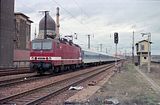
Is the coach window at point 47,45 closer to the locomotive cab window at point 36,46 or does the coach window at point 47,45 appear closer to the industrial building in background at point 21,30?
the locomotive cab window at point 36,46

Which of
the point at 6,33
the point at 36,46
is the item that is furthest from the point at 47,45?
the point at 6,33

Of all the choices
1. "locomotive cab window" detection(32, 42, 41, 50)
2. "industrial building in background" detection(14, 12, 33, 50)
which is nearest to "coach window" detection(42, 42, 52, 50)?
"locomotive cab window" detection(32, 42, 41, 50)

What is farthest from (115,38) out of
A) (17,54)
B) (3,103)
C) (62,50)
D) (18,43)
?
(18,43)

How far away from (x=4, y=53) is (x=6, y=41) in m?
1.97

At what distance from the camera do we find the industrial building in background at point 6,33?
168ft

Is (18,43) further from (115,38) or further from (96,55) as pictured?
(115,38)

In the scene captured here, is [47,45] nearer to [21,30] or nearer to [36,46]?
[36,46]

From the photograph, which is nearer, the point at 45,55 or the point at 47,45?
the point at 45,55

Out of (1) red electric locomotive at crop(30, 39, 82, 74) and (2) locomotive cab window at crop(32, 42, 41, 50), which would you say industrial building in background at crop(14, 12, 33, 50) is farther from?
(1) red electric locomotive at crop(30, 39, 82, 74)

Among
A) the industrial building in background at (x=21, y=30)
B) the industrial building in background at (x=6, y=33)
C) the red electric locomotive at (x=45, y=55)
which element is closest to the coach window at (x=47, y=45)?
the red electric locomotive at (x=45, y=55)

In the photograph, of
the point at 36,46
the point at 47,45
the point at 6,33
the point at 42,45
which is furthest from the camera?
the point at 6,33

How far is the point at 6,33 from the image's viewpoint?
171ft

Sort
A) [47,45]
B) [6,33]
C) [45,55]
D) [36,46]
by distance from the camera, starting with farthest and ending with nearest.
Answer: [6,33] → [36,46] → [47,45] → [45,55]

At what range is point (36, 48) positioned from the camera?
1204 inches
